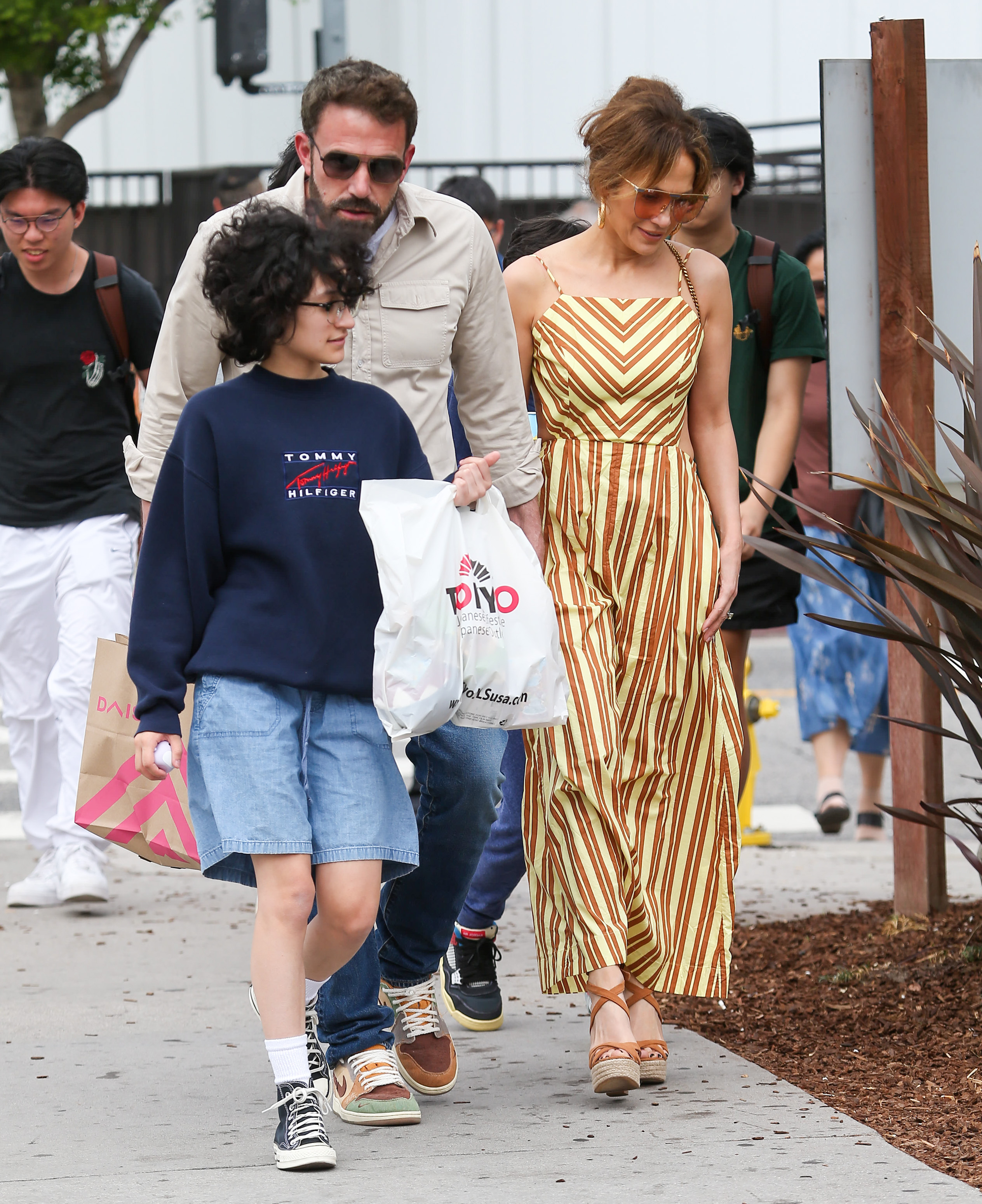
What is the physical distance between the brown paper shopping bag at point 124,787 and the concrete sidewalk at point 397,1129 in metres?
0.50

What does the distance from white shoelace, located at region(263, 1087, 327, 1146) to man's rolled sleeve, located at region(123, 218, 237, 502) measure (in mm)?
1185

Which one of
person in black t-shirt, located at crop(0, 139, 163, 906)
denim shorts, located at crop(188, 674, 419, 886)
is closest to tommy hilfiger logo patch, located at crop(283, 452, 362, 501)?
denim shorts, located at crop(188, 674, 419, 886)

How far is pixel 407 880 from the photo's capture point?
3.84m

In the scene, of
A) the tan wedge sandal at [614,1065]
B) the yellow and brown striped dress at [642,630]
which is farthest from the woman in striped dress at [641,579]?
the tan wedge sandal at [614,1065]

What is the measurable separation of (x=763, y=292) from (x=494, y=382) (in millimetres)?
1491

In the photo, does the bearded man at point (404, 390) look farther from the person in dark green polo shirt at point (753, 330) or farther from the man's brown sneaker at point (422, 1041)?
the person in dark green polo shirt at point (753, 330)

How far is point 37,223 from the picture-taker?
18.8ft

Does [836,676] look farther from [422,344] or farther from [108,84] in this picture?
[108,84]

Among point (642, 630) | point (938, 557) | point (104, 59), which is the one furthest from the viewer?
point (104, 59)

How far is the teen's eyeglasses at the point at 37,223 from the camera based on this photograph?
5.72 meters

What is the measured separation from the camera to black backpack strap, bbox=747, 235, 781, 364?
515 centimetres

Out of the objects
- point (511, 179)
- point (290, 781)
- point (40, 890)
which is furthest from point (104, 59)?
point (290, 781)

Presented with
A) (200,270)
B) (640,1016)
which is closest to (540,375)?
(200,270)

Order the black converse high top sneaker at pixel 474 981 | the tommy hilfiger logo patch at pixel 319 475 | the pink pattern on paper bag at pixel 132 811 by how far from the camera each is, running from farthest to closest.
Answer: the black converse high top sneaker at pixel 474 981, the pink pattern on paper bag at pixel 132 811, the tommy hilfiger logo patch at pixel 319 475
